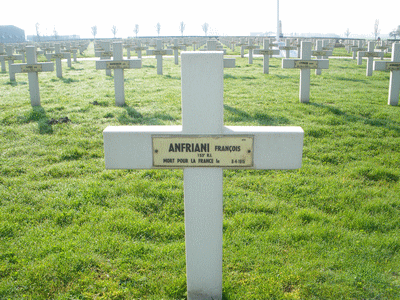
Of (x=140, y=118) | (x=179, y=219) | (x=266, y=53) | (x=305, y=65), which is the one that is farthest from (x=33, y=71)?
A: (x=266, y=53)

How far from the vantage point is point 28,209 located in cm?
409

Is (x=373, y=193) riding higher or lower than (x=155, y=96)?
lower

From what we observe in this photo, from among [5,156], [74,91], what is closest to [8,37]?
[74,91]

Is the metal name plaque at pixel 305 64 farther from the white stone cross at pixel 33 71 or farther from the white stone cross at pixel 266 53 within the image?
the white stone cross at pixel 33 71

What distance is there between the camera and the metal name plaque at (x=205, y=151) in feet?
7.69

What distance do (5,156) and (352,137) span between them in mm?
5992

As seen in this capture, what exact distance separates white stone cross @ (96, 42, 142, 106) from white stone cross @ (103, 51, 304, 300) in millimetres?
7187

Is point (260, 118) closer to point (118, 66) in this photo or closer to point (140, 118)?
point (140, 118)

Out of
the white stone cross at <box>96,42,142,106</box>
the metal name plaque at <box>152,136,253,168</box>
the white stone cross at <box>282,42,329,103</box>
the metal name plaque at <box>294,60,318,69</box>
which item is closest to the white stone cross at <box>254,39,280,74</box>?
the white stone cross at <box>282,42,329,103</box>

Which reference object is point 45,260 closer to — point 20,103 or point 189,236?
point 189,236

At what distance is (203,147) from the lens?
2.36m

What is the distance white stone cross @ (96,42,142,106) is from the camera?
370 inches

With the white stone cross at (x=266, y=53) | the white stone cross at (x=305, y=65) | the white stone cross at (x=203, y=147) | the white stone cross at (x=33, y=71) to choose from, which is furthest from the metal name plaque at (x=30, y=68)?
the white stone cross at (x=266, y=53)

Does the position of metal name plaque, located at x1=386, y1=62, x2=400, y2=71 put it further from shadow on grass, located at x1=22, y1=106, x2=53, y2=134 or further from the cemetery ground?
shadow on grass, located at x1=22, y1=106, x2=53, y2=134
